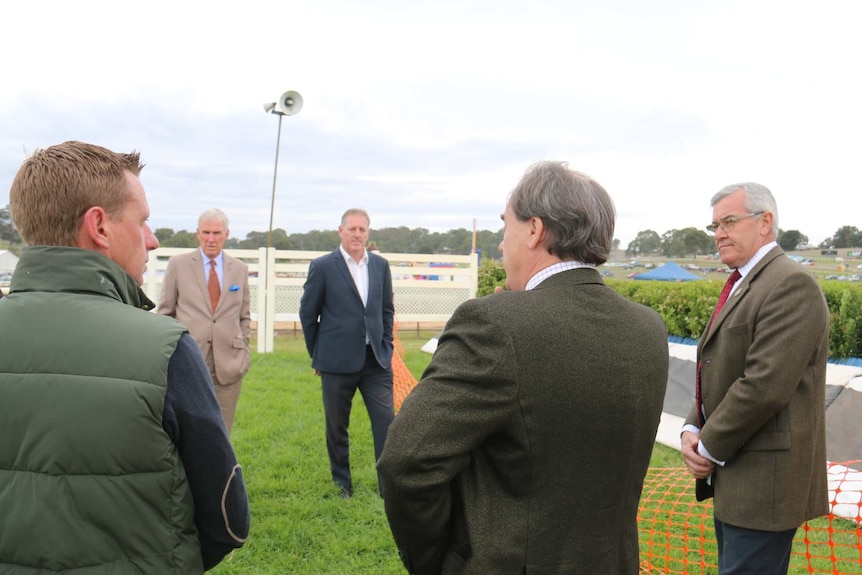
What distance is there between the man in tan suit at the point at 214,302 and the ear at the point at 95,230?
3.40m

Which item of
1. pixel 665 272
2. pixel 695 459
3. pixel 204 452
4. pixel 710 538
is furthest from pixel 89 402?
pixel 665 272

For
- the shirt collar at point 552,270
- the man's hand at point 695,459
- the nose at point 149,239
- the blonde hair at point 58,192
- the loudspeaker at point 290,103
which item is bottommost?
the man's hand at point 695,459

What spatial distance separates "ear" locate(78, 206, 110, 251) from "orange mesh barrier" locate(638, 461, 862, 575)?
11.0 feet

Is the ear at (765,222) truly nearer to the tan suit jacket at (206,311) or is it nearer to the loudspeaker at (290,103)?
the tan suit jacket at (206,311)

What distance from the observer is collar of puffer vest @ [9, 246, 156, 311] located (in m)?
1.42

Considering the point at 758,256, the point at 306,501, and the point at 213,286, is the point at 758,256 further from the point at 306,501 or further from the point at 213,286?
the point at 213,286

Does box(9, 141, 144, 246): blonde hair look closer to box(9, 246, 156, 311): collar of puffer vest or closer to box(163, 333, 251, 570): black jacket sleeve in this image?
box(9, 246, 156, 311): collar of puffer vest

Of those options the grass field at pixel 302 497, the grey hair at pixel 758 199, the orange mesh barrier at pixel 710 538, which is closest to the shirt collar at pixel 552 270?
the grey hair at pixel 758 199

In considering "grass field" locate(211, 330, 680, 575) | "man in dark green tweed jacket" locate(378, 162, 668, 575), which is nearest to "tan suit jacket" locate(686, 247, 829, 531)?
"man in dark green tweed jacket" locate(378, 162, 668, 575)

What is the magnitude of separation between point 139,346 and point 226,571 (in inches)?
112

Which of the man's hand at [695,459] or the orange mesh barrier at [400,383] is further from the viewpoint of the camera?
the orange mesh barrier at [400,383]

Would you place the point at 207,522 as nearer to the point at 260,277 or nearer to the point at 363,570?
the point at 363,570

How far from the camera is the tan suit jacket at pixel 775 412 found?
236 cm

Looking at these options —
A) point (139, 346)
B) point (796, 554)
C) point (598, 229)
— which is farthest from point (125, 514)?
point (796, 554)
